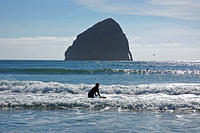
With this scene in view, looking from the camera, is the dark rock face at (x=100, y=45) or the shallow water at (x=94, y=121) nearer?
the shallow water at (x=94, y=121)

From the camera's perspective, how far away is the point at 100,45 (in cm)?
19188

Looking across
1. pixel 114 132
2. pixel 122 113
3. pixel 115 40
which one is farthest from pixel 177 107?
pixel 115 40

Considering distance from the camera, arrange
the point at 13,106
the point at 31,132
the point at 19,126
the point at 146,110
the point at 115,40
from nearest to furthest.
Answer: the point at 31,132 → the point at 19,126 → the point at 146,110 → the point at 13,106 → the point at 115,40

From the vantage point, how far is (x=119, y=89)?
26984 millimetres

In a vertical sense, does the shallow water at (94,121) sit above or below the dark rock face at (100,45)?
below

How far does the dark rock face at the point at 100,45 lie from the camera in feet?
625

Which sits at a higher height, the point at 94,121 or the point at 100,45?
the point at 100,45

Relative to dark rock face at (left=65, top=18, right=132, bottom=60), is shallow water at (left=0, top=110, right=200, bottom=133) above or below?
below

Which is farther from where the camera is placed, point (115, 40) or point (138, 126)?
point (115, 40)

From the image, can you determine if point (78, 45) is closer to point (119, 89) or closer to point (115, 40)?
point (115, 40)

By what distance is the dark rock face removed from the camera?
190 m

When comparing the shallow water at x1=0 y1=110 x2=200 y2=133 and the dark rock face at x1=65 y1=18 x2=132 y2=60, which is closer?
the shallow water at x1=0 y1=110 x2=200 y2=133

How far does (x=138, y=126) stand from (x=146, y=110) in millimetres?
4324

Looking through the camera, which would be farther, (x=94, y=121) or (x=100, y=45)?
(x=100, y=45)
